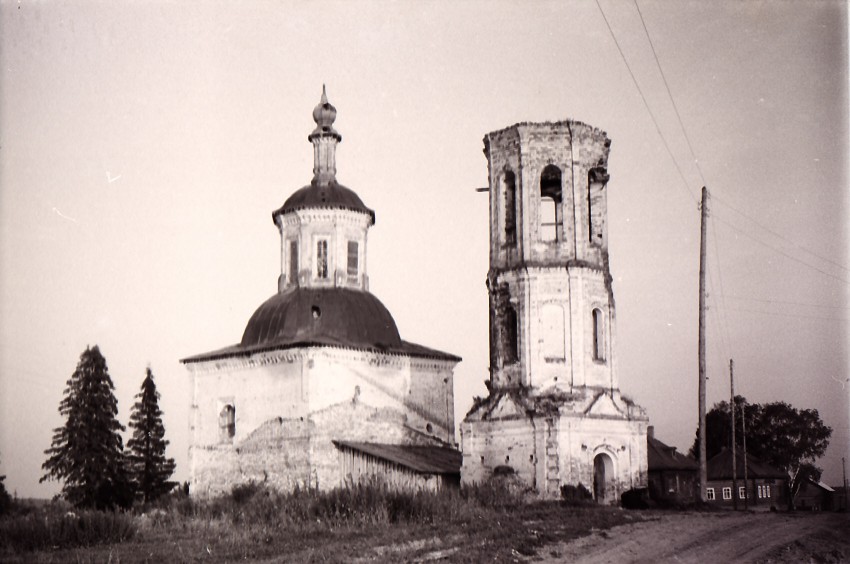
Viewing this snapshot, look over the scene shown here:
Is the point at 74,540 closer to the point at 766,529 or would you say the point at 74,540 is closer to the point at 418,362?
the point at 766,529

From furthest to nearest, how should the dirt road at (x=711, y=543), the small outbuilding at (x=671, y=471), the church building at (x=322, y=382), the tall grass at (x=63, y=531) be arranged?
the small outbuilding at (x=671, y=471) < the church building at (x=322, y=382) < the tall grass at (x=63, y=531) < the dirt road at (x=711, y=543)

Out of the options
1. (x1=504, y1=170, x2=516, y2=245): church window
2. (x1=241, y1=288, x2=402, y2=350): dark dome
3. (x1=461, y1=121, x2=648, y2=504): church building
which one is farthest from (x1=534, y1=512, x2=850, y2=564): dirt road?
(x1=241, y1=288, x2=402, y2=350): dark dome

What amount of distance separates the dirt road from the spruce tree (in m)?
22.7

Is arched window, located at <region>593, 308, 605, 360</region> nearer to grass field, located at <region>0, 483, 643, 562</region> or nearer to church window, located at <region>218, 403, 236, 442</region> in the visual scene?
grass field, located at <region>0, 483, 643, 562</region>

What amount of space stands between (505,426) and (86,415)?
657 inches

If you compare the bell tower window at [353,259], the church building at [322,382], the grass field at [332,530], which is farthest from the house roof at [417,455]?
the bell tower window at [353,259]

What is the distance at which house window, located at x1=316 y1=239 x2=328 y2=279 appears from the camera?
121ft

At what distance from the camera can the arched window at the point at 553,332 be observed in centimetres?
2989

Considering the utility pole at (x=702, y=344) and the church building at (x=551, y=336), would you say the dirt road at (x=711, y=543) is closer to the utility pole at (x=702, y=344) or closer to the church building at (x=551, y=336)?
the utility pole at (x=702, y=344)

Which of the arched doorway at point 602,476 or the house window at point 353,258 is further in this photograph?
the house window at point 353,258

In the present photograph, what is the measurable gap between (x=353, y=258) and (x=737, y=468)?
24382 mm

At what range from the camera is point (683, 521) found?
71.7 feet

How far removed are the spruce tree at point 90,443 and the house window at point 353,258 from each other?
31.8 ft

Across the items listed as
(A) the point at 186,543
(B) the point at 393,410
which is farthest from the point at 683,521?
(B) the point at 393,410
